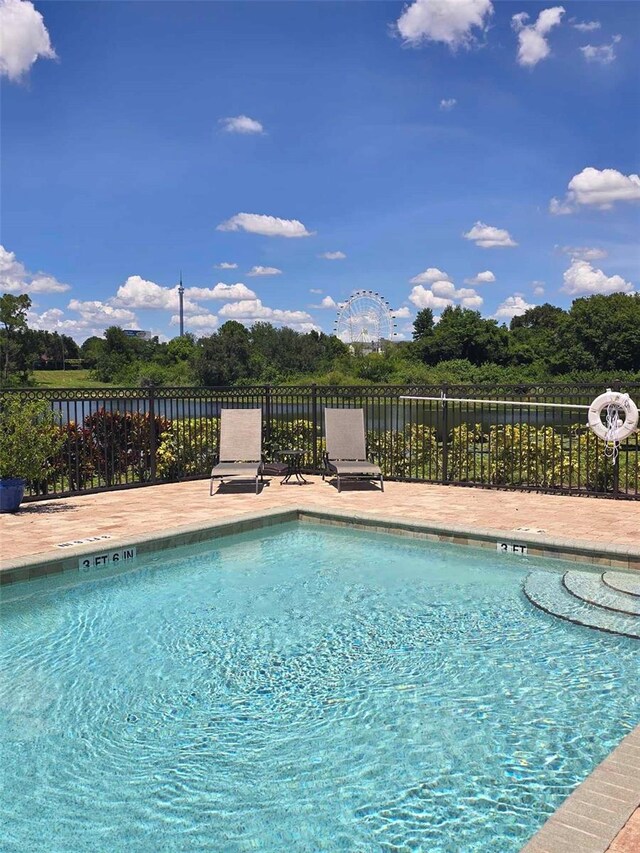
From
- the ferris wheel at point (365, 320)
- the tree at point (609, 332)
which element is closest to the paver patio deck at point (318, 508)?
the ferris wheel at point (365, 320)

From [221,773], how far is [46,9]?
1064 cm

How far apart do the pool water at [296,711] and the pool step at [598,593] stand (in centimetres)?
39

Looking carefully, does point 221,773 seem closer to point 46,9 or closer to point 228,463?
point 228,463

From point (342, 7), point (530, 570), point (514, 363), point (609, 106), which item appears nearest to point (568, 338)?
point (514, 363)

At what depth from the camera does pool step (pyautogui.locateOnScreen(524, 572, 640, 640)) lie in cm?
471

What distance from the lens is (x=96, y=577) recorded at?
234 inches

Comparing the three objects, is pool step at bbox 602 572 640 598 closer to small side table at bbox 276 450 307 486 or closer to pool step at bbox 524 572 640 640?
pool step at bbox 524 572 640 640

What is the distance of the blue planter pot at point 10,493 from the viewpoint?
7.77m

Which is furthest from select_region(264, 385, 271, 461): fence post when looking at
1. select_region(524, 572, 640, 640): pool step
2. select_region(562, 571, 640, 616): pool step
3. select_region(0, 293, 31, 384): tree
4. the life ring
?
select_region(0, 293, 31, 384): tree

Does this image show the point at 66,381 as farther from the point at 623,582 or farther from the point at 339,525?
the point at 623,582

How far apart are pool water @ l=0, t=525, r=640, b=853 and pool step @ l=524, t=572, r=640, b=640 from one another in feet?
0.30

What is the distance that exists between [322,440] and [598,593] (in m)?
6.41

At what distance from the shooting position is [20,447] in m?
7.76

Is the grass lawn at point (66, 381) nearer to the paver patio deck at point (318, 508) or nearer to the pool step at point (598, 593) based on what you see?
the paver patio deck at point (318, 508)
